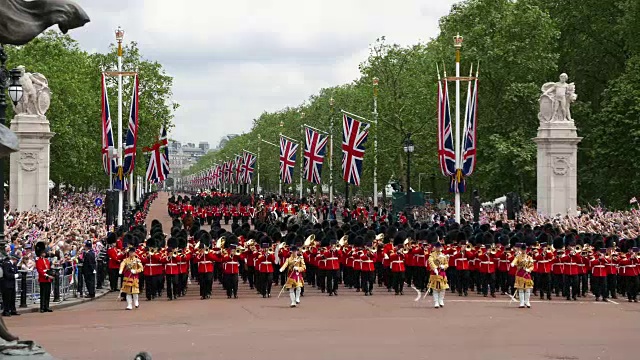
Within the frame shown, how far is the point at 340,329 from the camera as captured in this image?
17.8 metres

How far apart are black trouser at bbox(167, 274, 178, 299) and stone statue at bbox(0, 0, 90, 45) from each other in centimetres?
1455

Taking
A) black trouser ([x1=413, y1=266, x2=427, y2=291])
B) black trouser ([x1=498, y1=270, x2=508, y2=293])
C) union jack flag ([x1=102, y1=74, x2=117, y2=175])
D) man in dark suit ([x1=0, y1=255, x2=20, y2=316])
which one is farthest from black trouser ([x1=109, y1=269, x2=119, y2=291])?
black trouser ([x1=498, y1=270, x2=508, y2=293])

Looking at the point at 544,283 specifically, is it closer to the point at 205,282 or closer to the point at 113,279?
the point at 205,282

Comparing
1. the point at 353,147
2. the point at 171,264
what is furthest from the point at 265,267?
the point at 353,147

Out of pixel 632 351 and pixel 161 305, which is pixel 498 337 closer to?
pixel 632 351

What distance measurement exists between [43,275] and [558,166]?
21.8m

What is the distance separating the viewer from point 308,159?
49031 millimetres

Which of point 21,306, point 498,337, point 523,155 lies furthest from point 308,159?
point 498,337

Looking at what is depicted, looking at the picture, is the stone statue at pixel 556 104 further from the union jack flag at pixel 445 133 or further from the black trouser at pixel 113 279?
the black trouser at pixel 113 279

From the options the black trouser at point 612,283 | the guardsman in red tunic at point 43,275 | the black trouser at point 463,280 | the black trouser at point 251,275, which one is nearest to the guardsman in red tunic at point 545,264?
the black trouser at point 612,283

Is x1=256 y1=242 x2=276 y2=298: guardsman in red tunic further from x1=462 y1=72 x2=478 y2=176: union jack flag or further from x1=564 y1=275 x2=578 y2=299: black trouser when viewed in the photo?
x1=462 y1=72 x2=478 y2=176: union jack flag

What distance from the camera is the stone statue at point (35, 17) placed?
9.52 m

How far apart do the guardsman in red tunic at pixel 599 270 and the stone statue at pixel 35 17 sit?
16.5m

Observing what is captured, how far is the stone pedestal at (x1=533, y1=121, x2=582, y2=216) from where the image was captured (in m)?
37.3
